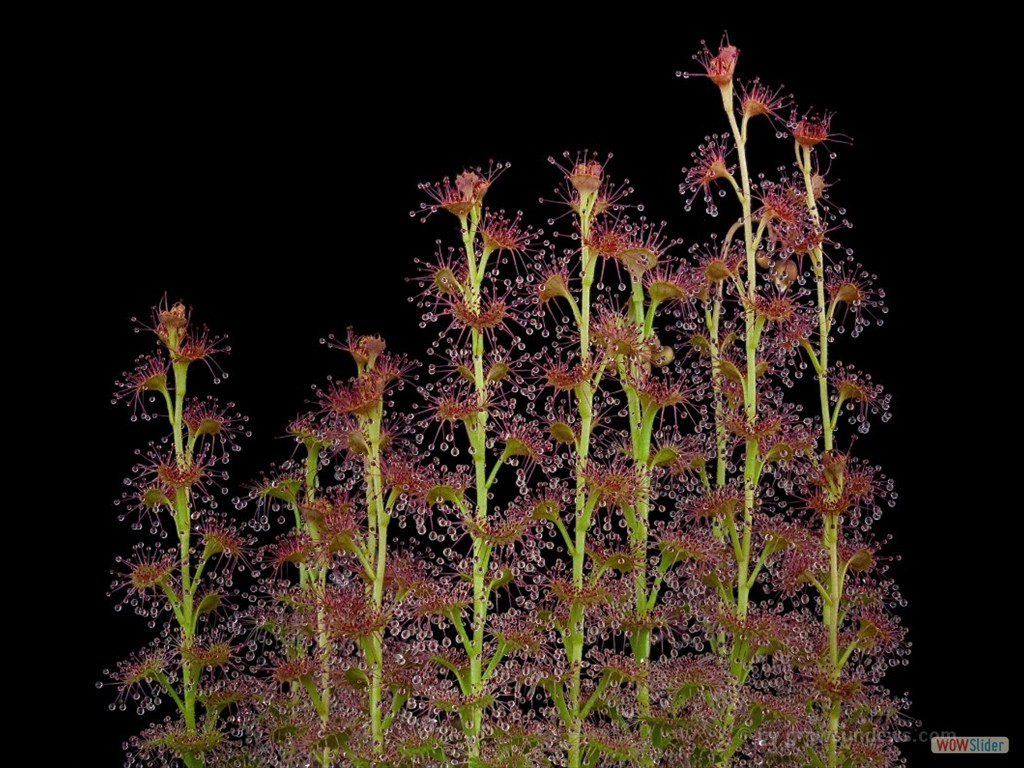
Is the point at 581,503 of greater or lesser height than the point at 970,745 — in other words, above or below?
above

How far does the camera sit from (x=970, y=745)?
6.14 metres

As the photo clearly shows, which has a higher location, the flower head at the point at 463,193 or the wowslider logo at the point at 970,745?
the flower head at the point at 463,193

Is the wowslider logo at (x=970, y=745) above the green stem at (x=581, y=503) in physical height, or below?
below

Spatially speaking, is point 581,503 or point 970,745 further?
point 970,745

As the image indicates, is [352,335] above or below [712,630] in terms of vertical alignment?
above

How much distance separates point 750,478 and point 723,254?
858 millimetres

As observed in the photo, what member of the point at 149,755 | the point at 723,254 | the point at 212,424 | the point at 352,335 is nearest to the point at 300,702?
the point at 149,755

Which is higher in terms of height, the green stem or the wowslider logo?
the green stem

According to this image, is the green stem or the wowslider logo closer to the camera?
the green stem

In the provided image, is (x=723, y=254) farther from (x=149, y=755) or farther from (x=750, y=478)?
(x=149, y=755)

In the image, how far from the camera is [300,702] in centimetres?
618

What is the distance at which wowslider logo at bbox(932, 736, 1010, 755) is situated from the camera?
6.13m

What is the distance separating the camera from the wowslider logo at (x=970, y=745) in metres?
6.13

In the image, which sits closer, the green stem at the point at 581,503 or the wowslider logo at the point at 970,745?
the green stem at the point at 581,503
